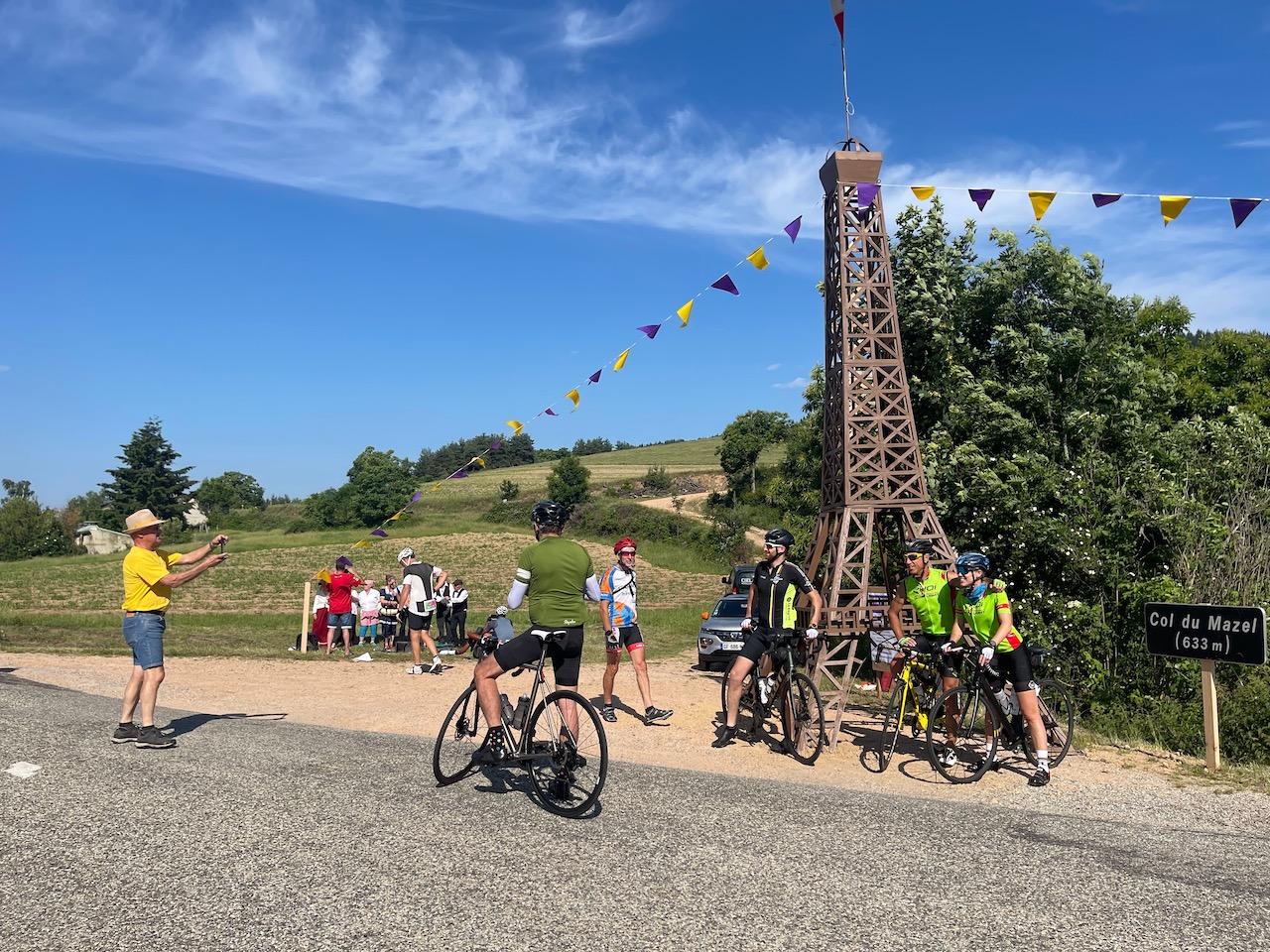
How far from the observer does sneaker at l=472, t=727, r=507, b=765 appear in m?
6.37

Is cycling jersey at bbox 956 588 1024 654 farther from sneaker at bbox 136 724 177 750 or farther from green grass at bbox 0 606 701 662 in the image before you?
green grass at bbox 0 606 701 662

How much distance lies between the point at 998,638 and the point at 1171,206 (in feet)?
19.8

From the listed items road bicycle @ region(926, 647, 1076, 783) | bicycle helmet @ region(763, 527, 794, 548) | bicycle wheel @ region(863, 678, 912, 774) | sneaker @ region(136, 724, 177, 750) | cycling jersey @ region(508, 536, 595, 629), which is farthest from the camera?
bicycle helmet @ region(763, 527, 794, 548)

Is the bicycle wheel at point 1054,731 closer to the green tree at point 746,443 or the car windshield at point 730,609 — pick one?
the car windshield at point 730,609

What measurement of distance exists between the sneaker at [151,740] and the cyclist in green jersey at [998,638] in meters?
Result: 6.42

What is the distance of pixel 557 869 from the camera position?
4.87 metres

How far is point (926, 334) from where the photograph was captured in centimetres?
1853

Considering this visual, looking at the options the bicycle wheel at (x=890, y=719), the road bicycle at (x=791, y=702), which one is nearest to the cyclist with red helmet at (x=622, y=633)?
the road bicycle at (x=791, y=702)

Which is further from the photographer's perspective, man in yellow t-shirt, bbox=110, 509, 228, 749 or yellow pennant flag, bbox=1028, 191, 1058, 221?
→ yellow pennant flag, bbox=1028, 191, 1058, 221

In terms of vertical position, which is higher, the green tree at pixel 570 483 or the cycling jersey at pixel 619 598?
the green tree at pixel 570 483

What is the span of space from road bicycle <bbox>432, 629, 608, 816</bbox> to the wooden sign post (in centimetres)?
548

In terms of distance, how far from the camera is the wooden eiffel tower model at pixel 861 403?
34.5ft

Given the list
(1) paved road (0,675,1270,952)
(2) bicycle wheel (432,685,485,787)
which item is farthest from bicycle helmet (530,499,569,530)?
(1) paved road (0,675,1270,952)

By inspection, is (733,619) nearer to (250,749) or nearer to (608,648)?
(608,648)
